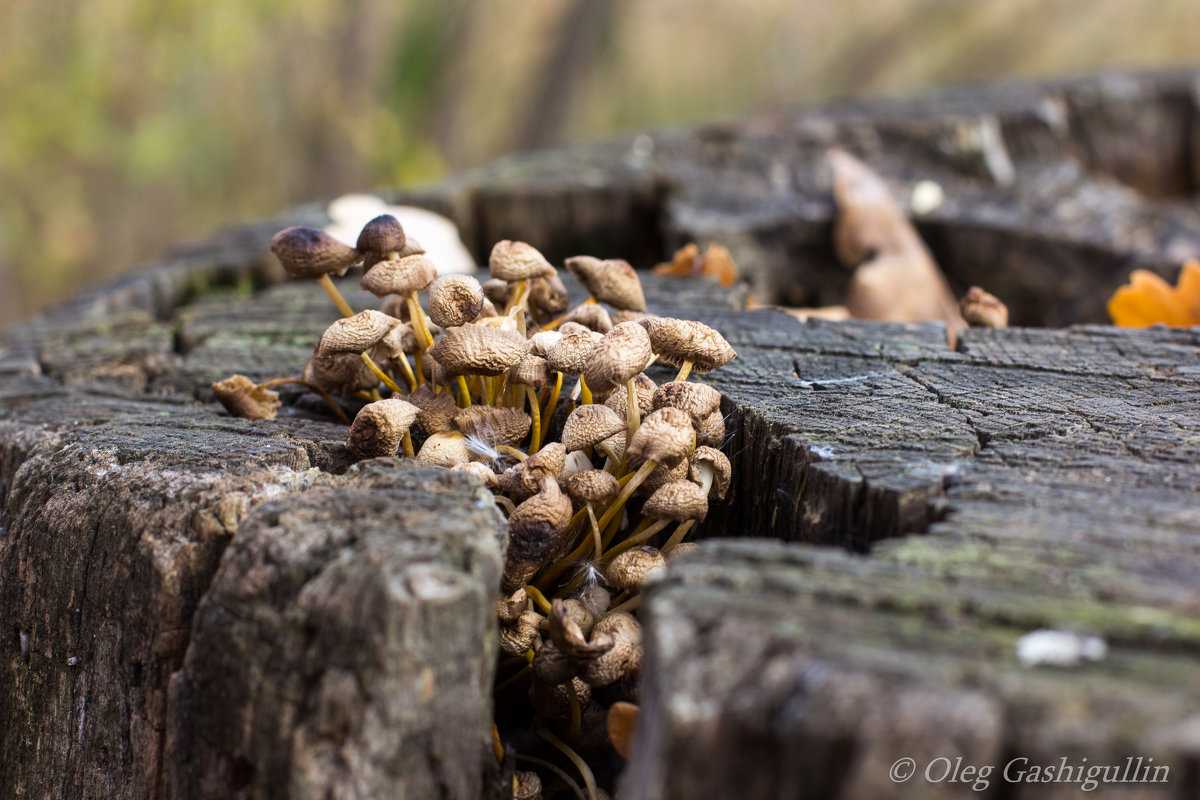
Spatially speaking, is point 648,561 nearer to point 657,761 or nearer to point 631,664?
point 631,664

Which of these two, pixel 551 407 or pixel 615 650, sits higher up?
pixel 551 407

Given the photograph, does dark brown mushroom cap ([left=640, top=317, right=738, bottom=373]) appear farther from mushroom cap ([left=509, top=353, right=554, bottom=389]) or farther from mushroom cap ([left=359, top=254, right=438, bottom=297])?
mushroom cap ([left=359, top=254, right=438, bottom=297])

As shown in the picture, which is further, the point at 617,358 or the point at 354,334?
the point at 354,334

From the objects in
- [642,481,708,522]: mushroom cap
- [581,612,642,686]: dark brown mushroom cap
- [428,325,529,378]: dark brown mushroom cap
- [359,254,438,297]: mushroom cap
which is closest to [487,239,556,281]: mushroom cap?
[359,254,438,297]: mushroom cap

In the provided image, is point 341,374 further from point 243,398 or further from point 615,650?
point 615,650

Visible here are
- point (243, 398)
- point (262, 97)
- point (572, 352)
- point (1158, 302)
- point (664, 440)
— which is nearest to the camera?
point (664, 440)

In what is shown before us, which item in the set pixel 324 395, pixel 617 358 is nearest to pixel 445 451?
pixel 617 358

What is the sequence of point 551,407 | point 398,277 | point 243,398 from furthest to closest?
1. point 243,398
2. point 551,407
3. point 398,277
